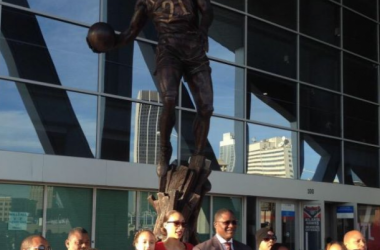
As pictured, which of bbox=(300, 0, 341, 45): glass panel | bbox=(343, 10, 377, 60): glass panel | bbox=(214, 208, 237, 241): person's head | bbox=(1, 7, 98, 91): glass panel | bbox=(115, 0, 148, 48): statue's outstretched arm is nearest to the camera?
bbox=(214, 208, 237, 241): person's head

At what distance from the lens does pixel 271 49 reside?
60.1 feet

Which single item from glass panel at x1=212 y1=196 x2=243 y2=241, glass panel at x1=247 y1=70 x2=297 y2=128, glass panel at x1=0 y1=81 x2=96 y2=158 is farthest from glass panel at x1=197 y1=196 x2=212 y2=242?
glass panel at x1=0 y1=81 x2=96 y2=158

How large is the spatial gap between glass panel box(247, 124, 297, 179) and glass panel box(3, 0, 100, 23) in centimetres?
530

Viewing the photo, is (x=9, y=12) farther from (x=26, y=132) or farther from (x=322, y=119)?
(x=322, y=119)

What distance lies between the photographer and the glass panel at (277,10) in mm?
18266

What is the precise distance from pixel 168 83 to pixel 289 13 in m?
13.2

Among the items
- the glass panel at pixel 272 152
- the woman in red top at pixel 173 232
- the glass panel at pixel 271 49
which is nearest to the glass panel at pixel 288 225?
the glass panel at pixel 272 152

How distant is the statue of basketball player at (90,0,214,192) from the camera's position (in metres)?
6.76

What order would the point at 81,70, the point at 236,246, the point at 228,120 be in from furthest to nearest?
the point at 228,120 < the point at 81,70 < the point at 236,246

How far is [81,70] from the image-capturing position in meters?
13.8

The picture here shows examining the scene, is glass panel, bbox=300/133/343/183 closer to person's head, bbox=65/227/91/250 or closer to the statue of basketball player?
the statue of basketball player

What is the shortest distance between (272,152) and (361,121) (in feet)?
15.0

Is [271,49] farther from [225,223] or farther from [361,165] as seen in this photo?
[225,223]

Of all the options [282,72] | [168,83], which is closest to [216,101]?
[282,72]
